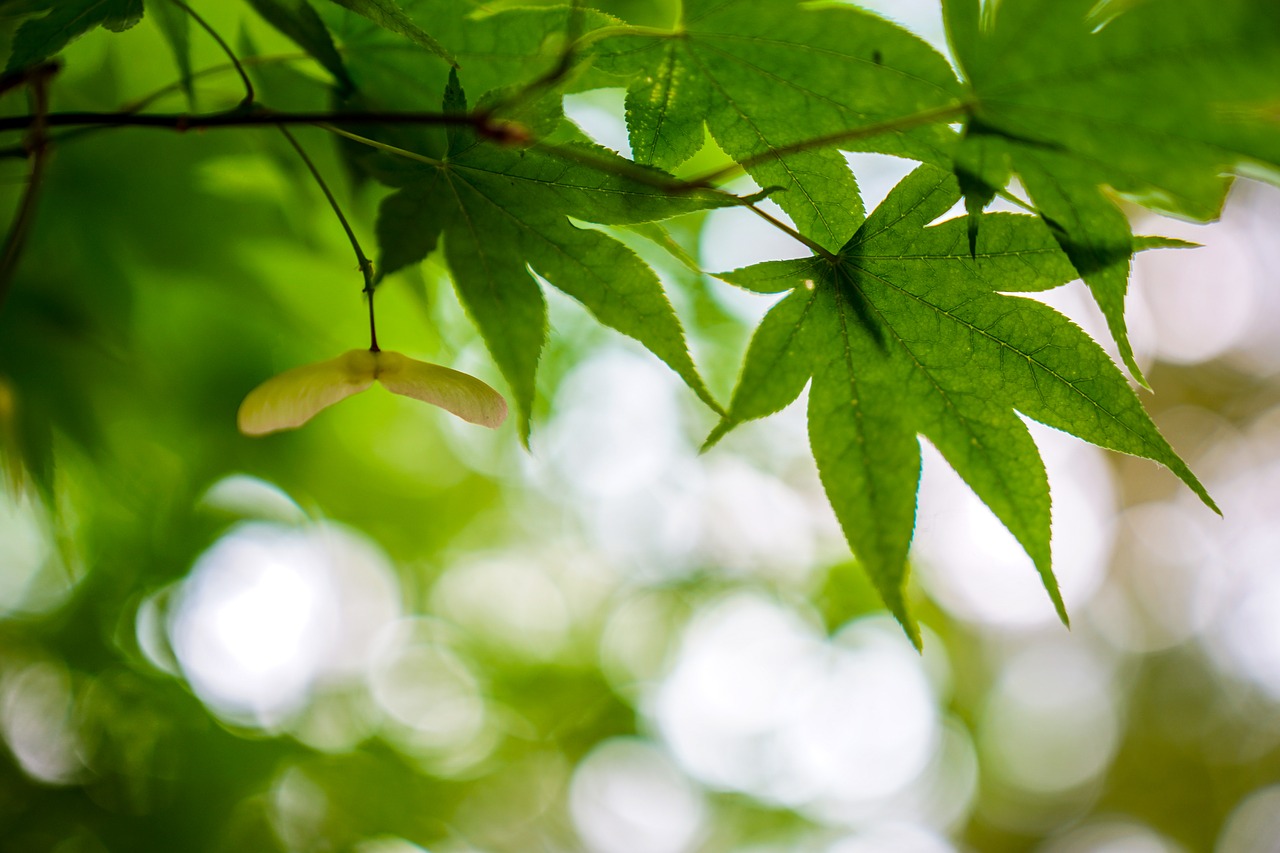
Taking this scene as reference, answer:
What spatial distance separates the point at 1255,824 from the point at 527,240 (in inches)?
347

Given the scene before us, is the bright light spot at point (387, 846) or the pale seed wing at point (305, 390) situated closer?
the pale seed wing at point (305, 390)

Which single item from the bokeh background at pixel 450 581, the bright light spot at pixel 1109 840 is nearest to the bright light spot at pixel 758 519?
the bokeh background at pixel 450 581

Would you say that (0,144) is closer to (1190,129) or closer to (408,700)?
(1190,129)

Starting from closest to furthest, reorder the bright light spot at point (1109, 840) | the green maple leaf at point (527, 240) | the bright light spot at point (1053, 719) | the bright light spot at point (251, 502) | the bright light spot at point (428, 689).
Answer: the green maple leaf at point (527, 240), the bright light spot at point (251, 502), the bright light spot at point (428, 689), the bright light spot at point (1109, 840), the bright light spot at point (1053, 719)

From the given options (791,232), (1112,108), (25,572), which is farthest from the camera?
(25,572)

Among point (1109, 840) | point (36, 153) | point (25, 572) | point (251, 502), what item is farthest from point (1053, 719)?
point (36, 153)

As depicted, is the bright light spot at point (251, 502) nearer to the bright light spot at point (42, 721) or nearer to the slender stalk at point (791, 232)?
the bright light spot at point (42, 721)

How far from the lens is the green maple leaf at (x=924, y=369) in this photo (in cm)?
83

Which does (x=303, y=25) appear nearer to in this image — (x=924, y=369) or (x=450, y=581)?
(x=924, y=369)

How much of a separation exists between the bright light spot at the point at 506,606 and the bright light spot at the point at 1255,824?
19.5 ft

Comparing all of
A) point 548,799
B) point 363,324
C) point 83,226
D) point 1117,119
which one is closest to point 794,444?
point 548,799

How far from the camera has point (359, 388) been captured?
897 millimetres

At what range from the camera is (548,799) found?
583cm

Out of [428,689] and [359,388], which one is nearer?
[359,388]
